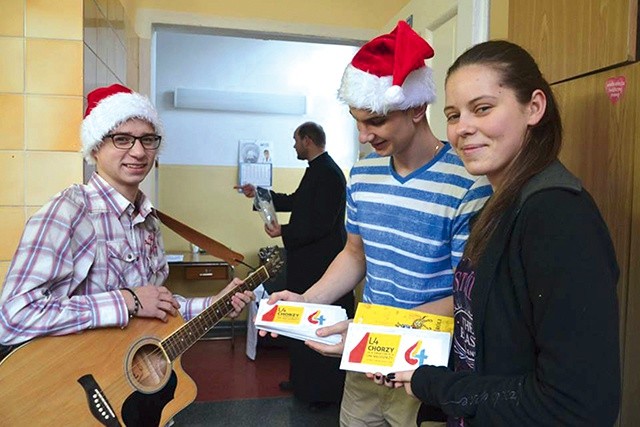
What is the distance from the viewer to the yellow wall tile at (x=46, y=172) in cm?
197

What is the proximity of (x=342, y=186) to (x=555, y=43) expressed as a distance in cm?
177

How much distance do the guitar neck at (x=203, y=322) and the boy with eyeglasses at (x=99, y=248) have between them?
69 mm

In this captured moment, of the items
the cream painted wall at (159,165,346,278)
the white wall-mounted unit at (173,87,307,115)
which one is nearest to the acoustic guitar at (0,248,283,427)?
the cream painted wall at (159,165,346,278)

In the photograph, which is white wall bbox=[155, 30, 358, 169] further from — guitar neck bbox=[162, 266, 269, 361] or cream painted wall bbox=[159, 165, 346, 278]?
guitar neck bbox=[162, 266, 269, 361]

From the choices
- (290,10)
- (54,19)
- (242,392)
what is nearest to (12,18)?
(54,19)

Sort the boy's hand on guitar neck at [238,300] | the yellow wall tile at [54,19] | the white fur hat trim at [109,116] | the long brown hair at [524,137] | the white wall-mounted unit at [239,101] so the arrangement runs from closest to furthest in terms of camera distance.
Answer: the long brown hair at [524,137] → the white fur hat trim at [109,116] → the boy's hand on guitar neck at [238,300] → the yellow wall tile at [54,19] → the white wall-mounted unit at [239,101]

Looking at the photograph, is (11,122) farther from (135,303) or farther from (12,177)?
(135,303)

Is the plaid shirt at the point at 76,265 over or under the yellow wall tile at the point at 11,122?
under

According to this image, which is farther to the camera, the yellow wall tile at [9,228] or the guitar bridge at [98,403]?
the yellow wall tile at [9,228]

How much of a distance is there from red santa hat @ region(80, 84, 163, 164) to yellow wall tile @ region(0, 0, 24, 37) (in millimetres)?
677

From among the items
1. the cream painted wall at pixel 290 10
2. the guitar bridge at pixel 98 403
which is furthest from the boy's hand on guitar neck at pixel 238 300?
the cream painted wall at pixel 290 10

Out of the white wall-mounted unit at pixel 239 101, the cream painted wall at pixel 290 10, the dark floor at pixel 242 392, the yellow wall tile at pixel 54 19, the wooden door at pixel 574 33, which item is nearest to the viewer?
the wooden door at pixel 574 33

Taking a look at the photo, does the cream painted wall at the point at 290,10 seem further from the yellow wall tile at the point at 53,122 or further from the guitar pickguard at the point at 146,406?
the guitar pickguard at the point at 146,406

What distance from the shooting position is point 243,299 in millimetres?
1639
